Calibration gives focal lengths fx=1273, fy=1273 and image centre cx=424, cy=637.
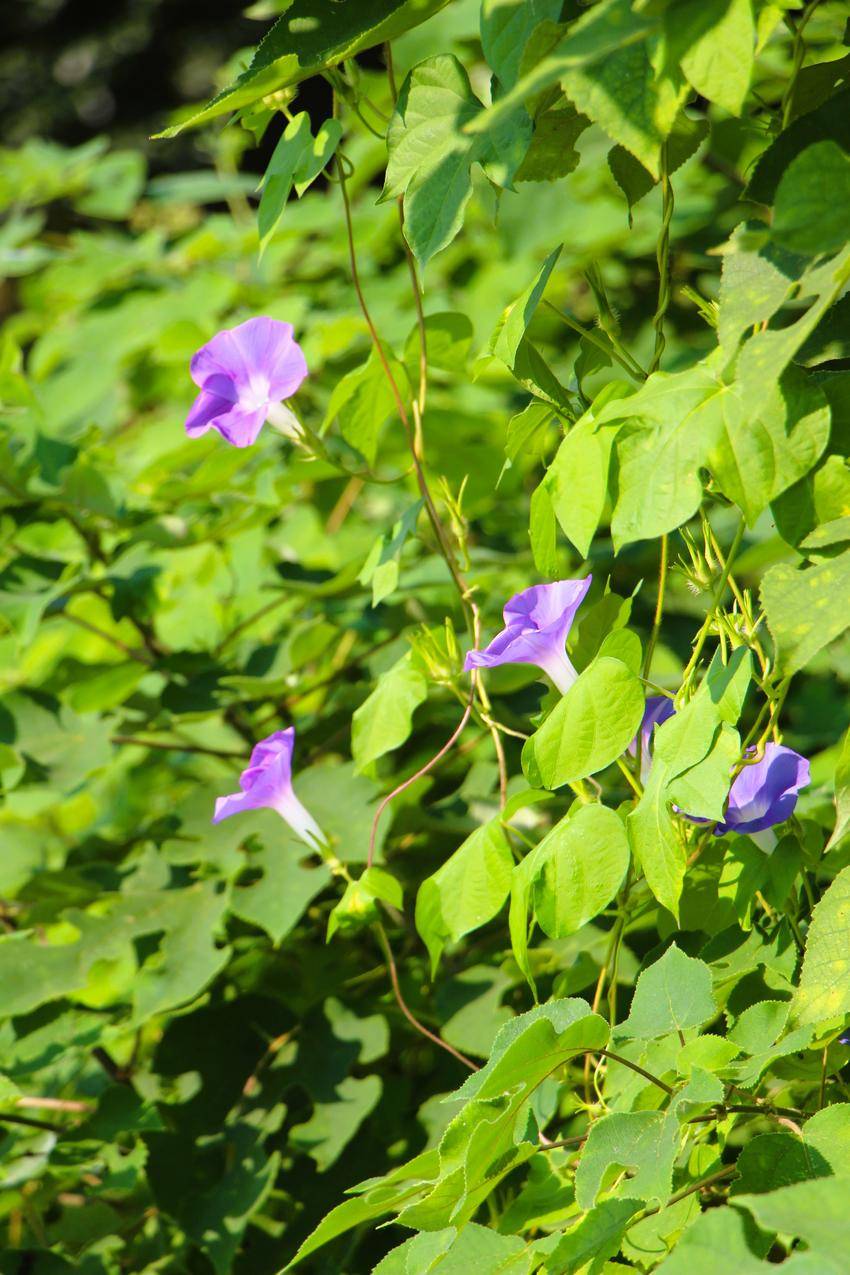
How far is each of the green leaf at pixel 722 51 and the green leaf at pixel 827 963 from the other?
0.48m

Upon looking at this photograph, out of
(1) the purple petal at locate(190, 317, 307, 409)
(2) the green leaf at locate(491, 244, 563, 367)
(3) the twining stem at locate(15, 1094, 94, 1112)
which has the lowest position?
(3) the twining stem at locate(15, 1094, 94, 1112)

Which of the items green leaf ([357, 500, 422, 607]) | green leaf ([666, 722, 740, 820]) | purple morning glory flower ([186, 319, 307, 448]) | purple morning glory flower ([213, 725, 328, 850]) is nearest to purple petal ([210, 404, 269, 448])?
purple morning glory flower ([186, 319, 307, 448])

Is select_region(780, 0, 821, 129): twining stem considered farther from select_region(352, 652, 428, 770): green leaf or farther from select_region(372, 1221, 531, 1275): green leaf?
select_region(372, 1221, 531, 1275): green leaf

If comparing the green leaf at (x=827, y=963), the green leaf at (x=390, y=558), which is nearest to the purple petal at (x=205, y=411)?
the green leaf at (x=390, y=558)

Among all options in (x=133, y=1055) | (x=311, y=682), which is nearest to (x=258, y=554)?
(x=311, y=682)

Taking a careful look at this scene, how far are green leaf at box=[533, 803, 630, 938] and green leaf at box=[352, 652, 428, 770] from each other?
0.22m

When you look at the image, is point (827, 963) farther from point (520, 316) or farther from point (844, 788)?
point (520, 316)

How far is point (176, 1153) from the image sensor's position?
139 centimetres

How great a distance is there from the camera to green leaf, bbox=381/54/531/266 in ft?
2.66

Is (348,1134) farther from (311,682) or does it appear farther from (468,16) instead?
(468,16)

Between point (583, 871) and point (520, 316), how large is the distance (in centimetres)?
38

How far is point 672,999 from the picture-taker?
0.83m

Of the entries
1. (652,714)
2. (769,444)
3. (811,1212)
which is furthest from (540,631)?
(811,1212)

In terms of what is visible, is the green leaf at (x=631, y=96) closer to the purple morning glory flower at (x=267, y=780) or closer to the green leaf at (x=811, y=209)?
the green leaf at (x=811, y=209)
